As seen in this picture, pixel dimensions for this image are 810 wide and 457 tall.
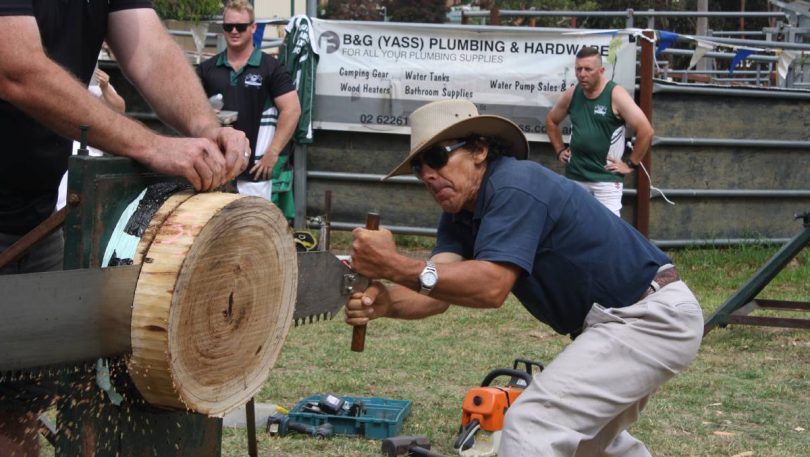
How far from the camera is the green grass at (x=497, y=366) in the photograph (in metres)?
5.53

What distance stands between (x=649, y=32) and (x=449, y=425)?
224 inches

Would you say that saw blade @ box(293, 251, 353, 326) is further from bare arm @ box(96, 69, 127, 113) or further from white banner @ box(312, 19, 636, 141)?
white banner @ box(312, 19, 636, 141)

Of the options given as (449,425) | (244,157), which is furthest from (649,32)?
(244,157)

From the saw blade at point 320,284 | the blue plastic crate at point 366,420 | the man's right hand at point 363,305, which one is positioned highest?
the saw blade at point 320,284

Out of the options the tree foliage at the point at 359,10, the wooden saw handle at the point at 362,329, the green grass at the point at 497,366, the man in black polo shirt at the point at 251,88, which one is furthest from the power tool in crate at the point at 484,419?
the tree foliage at the point at 359,10

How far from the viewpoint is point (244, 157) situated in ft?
10.4

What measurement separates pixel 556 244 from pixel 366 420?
1972mm

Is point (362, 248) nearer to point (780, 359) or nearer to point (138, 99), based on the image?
point (780, 359)

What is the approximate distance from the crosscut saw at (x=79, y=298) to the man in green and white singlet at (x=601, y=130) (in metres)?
6.72

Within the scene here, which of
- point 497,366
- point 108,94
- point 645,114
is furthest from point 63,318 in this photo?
point 645,114

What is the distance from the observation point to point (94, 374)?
285cm

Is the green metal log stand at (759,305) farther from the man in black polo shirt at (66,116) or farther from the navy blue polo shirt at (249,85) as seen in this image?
the man in black polo shirt at (66,116)

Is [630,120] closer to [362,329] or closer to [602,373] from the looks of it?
[602,373]

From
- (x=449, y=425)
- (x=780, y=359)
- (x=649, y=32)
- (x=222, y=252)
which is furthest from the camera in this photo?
(x=649, y=32)
